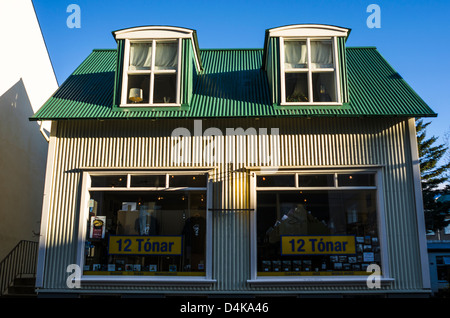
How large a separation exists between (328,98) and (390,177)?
100 inches

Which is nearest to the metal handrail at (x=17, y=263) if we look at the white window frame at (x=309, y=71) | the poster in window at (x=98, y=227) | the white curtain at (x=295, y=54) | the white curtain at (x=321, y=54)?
the poster in window at (x=98, y=227)

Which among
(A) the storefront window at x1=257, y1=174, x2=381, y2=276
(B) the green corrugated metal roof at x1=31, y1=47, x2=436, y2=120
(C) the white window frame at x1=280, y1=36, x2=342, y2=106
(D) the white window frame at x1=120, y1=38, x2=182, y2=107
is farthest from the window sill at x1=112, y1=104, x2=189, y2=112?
(A) the storefront window at x1=257, y1=174, x2=381, y2=276

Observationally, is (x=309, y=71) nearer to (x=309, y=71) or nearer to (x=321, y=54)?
(x=309, y=71)

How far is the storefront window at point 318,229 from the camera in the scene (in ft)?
32.2

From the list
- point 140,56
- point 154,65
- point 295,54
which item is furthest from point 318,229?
point 140,56

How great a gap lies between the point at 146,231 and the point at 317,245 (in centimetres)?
415

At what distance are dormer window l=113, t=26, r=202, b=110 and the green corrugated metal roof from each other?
1.66 ft

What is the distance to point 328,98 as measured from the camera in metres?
10.9

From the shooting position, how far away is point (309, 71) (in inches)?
432

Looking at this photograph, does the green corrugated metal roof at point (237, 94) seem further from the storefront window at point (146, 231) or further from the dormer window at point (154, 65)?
the storefront window at point (146, 231)

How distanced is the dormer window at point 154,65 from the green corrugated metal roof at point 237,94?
1.66ft

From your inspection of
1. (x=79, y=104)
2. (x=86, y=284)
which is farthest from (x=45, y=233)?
(x=79, y=104)
